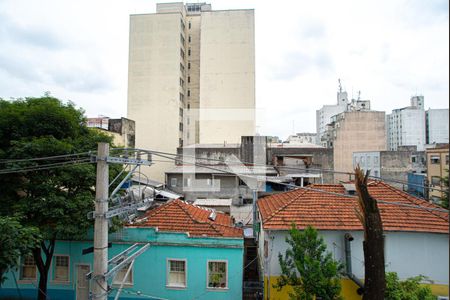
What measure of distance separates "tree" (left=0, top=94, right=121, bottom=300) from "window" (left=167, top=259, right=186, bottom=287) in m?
3.59

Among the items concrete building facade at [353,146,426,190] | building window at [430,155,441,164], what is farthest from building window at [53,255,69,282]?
building window at [430,155,441,164]

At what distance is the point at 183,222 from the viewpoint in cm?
1286

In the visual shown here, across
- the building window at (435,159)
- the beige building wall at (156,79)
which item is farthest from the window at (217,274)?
the beige building wall at (156,79)

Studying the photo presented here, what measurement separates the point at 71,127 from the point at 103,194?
539 cm

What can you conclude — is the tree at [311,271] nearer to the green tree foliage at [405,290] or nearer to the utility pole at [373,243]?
the utility pole at [373,243]

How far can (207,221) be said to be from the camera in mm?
13234

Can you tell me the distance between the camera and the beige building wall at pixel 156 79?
143ft

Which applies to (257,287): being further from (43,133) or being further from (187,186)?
(187,186)

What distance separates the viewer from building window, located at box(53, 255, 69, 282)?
1241 cm

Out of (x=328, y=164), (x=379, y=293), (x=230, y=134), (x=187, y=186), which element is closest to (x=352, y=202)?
(x=379, y=293)

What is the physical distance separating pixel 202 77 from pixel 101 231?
Result: 38780 mm

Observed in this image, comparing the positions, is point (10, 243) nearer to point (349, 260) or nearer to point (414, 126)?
point (349, 260)

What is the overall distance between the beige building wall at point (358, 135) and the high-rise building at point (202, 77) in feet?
40.2

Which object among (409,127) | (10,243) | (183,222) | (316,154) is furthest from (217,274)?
(409,127)
